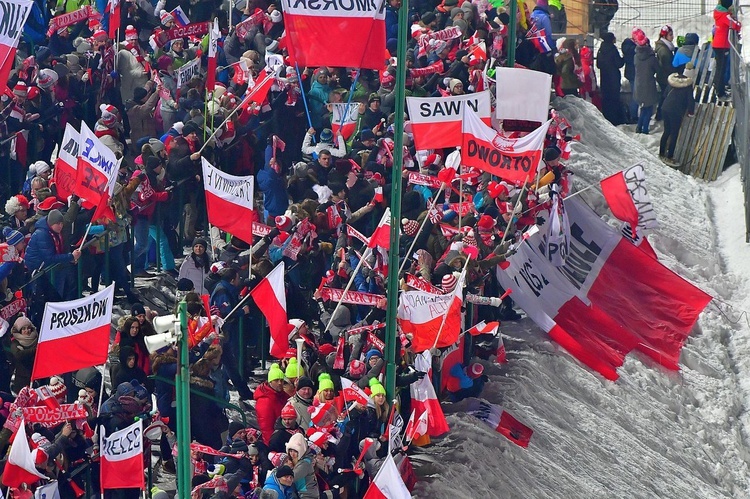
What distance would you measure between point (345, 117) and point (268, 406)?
8.14 metres

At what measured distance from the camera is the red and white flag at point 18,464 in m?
17.2

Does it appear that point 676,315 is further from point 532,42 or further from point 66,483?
point 66,483

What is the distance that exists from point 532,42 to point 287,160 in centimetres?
626

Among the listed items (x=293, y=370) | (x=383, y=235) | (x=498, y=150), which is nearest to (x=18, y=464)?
(x=293, y=370)

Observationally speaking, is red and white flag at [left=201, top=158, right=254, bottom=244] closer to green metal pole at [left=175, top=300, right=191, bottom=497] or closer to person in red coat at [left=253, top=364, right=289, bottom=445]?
person in red coat at [left=253, top=364, right=289, bottom=445]

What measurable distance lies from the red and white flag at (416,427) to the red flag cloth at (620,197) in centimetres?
793

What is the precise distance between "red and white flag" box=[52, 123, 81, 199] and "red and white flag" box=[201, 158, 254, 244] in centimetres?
144

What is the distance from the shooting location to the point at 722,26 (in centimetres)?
3434

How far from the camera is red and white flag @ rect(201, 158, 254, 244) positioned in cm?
2209

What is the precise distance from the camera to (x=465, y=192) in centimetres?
2531

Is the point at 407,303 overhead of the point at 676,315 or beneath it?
overhead

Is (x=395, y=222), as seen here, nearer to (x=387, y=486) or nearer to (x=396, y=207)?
(x=396, y=207)

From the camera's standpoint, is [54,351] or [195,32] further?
[195,32]

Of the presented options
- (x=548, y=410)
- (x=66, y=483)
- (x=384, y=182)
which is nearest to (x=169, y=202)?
(x=384, y=182)
